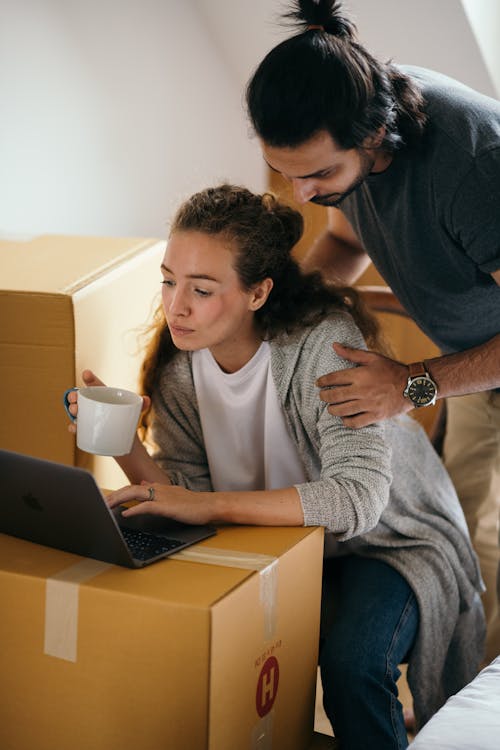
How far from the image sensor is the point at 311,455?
1.45 m

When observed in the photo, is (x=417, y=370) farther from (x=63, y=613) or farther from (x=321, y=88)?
(x=63, y=613)

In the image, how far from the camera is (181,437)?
1533mm

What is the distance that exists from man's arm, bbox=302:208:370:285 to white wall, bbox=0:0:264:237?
0.84 ft

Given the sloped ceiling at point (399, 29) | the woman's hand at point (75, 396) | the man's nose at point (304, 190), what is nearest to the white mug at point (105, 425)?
the woman's hand at point (75, 396)

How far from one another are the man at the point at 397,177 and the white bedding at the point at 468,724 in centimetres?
43

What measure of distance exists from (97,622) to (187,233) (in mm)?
606

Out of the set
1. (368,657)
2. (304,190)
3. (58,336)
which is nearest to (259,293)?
(304,190)

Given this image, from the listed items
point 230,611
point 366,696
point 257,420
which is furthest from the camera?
point 257,420

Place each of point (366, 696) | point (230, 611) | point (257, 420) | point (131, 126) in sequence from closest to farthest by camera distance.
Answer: point (230, 611), point (366, 696), point (257, 420), point (131, 126)

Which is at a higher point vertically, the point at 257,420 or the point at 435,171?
the point at 435,171

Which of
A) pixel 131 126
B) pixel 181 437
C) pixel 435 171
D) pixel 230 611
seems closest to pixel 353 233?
pixel 435 171

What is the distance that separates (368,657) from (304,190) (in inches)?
25.9

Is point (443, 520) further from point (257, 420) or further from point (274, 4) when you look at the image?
point (274, 4)

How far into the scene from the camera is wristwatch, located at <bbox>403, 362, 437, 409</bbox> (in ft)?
4.69
